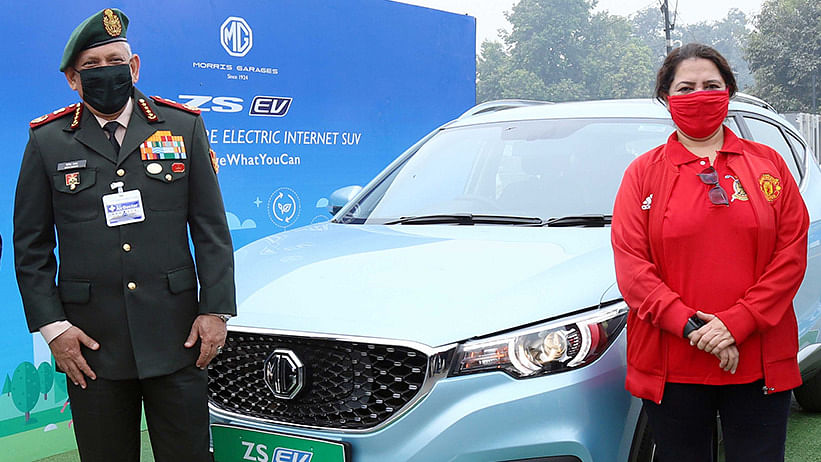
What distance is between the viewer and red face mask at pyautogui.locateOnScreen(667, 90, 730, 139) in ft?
7.96

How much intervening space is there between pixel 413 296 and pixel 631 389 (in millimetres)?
685

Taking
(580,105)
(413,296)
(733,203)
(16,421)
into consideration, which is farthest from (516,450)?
(16,421)

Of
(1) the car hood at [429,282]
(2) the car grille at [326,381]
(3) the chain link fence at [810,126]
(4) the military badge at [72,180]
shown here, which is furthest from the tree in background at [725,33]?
(4) the military badge at [72,180]

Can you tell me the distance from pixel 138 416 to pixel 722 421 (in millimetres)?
1694

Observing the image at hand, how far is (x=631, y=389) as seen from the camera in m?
2.38

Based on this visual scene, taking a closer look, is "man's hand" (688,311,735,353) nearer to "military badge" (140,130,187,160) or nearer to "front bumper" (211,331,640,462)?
"front bumper" (211,331,640,462)

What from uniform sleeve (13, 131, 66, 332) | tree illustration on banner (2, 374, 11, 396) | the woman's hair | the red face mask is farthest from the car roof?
tree illustration on banner (2, 374, 11, 396)

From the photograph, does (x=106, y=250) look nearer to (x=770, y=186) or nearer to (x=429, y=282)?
(x=429, y=282)

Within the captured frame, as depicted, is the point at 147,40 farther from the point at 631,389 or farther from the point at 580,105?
the point at 631,389

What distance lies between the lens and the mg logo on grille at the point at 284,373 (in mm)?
2572

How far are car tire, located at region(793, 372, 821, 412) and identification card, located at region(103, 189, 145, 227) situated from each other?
3.40 m

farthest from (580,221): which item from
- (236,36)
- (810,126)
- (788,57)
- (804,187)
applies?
(788,57)

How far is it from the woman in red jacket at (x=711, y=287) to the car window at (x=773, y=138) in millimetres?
1744

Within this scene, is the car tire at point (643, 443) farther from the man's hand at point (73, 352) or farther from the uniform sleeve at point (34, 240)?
the uniform sleeve at point (34, 240)
